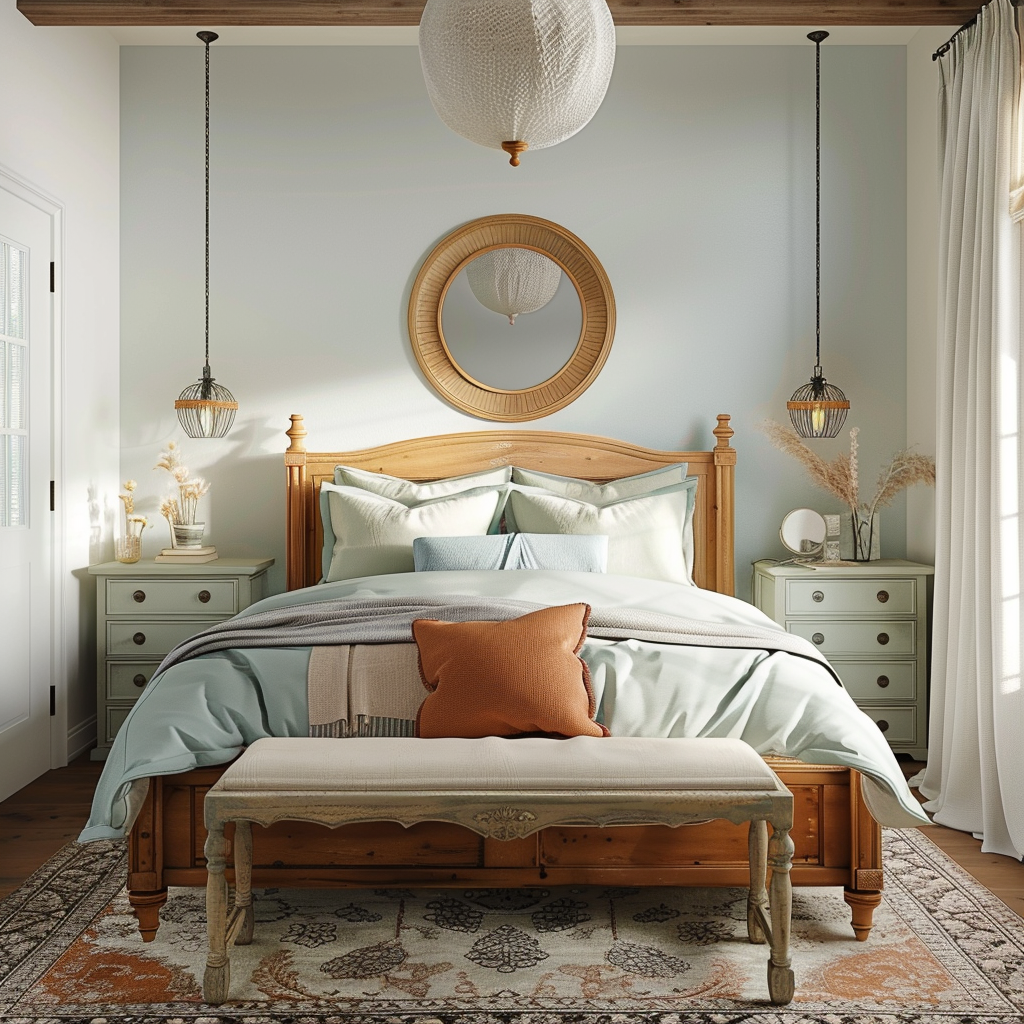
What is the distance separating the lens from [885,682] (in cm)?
392

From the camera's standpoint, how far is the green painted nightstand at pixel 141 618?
3938 millimetres

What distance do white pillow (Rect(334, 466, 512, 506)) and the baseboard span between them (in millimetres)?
1453

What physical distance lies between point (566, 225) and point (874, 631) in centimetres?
218

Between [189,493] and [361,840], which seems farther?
[189,493]

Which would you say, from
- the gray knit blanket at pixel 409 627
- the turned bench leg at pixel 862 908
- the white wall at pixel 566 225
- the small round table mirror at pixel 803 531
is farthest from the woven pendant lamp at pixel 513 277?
the turned bench leg at pixel 862 908

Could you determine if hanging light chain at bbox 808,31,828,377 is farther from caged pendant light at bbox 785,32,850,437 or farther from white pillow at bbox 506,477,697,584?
white pillow at bbox 506,477,697,584

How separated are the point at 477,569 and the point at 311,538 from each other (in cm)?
101

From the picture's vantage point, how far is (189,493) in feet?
→ 13.8


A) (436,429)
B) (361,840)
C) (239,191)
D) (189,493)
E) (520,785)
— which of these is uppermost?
(239,191)

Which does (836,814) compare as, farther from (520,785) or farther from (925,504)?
(925,504)

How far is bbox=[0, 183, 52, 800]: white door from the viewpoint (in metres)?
3.49

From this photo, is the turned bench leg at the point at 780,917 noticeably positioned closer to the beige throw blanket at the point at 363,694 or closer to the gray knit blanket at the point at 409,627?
the gray knit blanket at the point at 409,627

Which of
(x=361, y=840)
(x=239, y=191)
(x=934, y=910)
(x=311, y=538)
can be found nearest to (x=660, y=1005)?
(x=361, y=840)

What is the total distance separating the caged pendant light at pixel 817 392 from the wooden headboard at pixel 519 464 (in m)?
0.31
